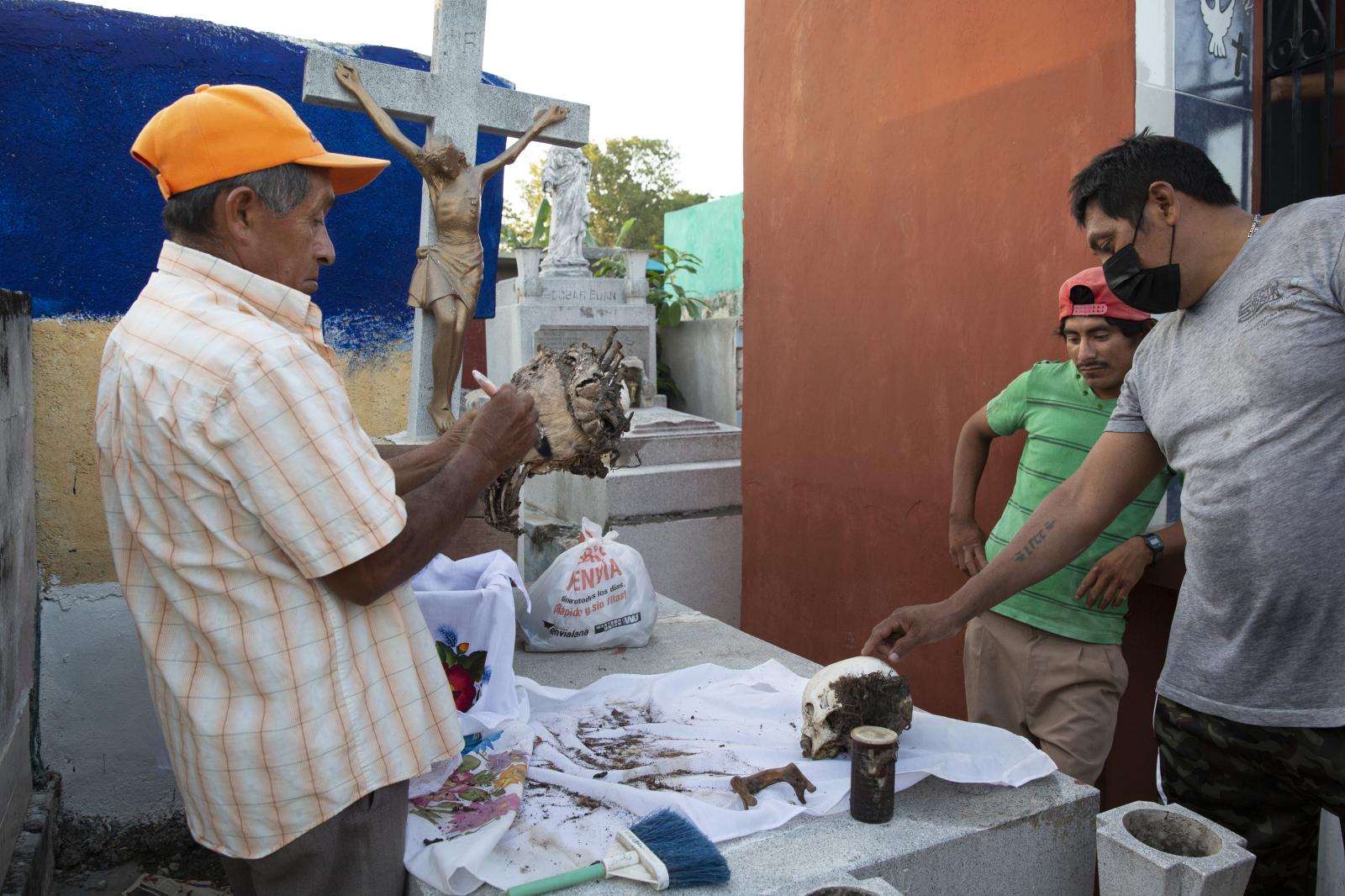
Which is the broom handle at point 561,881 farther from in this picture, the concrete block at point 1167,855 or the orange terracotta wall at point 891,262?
the orange terracotta wall at point 891,262

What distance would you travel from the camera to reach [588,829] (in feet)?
6.39

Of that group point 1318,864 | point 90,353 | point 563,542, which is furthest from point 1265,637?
point 90,353

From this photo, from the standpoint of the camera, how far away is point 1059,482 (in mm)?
2873

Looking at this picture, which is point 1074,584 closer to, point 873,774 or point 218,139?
point 873,774

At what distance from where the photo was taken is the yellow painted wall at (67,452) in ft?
12.6

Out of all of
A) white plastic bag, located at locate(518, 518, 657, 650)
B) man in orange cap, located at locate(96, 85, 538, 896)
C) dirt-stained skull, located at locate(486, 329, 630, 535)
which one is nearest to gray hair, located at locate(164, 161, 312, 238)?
man in orange cap, located at locate(96, 85, 538, 896)

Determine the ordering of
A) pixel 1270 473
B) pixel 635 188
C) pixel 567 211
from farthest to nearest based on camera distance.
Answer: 1. pixel 635 188
2. pixel 567 211
3. pixel 1270 473

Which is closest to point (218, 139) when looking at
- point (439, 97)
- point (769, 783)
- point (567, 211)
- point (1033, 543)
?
point (769, 783)

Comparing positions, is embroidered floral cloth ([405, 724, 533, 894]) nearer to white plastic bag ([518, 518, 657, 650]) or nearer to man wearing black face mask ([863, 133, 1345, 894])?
white plastic bag ([518, 518, 657, 650])

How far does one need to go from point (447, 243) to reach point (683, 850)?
290 cm

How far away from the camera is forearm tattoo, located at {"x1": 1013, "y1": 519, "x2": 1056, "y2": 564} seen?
2.31 meters

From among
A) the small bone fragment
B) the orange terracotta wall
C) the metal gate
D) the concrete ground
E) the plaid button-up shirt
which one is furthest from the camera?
the concrete ground

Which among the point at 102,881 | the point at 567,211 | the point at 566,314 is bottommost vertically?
the point at 102,881

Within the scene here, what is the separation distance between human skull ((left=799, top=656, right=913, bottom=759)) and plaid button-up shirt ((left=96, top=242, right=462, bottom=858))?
0.99 meters
